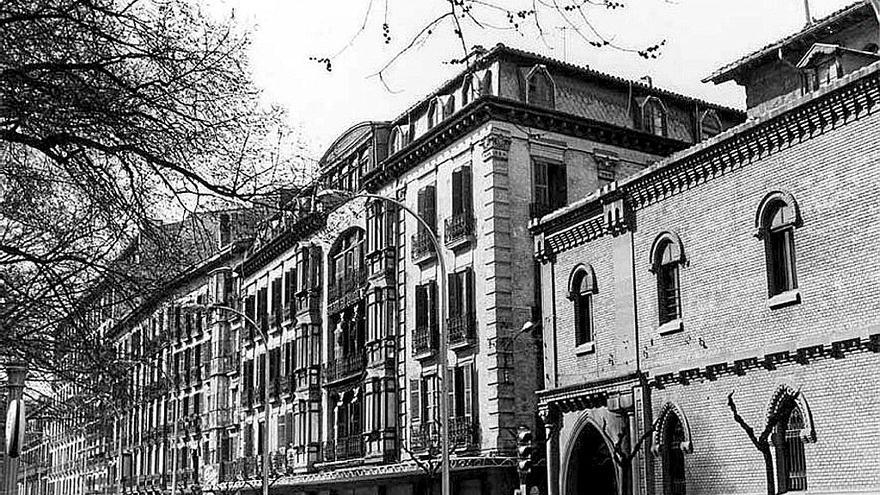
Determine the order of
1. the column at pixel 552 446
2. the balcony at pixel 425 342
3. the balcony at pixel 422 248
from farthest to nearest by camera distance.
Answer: the balcony at pixel 422 248
the balcony at pixel 425 342
the column at pixel 552 446

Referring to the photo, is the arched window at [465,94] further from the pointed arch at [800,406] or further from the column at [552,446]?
the pointed arch at [800,406]

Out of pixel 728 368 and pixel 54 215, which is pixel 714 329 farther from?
pixel 54 215

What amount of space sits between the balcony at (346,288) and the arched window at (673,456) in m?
22.3

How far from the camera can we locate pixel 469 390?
37531 mm

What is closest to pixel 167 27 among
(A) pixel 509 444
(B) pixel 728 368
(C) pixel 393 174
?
(B) pixel 728 368

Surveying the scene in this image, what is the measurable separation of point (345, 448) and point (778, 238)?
27394mm

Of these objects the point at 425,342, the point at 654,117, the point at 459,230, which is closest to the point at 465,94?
the point at 459,230

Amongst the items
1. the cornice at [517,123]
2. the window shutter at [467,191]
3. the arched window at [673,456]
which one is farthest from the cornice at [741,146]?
the window shutter at [467,191]

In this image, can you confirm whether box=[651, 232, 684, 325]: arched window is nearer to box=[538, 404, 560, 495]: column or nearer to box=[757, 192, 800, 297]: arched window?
box=[757, 192, 800, 297]: arched window

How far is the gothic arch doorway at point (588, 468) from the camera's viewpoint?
29.3m

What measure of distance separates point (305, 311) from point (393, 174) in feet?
38.0

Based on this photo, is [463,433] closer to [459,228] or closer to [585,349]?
[459,228]

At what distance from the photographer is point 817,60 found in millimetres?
29109

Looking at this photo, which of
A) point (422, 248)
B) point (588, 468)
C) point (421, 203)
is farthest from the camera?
point (421, 203)
